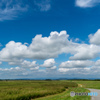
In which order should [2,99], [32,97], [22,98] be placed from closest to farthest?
1. [2,99]
2. [22,98]
3. [32,97]

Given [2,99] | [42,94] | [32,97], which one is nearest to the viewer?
[2,99]

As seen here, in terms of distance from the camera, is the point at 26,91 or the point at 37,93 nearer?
the point at 37,93

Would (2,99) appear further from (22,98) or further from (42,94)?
(42,94)

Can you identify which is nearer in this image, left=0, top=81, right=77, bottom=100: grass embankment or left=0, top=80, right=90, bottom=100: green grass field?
left=0, top=80, right=90, bottom=100: green grass field

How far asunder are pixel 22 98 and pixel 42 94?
7.58 metres

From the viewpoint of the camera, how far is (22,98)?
1057 inches

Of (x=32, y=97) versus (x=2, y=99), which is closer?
(x=2, y=99)

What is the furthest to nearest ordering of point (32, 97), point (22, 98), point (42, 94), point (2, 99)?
1. point (42, 94)
2. point (32, 97)
3. point (22, 98)
4. point (2, 99)

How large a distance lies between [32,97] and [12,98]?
218 inches

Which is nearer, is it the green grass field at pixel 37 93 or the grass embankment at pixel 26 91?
the green grass field at pixel 37 93

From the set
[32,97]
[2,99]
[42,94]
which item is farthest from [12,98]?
[42,94]

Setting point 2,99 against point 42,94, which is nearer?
point 2,99

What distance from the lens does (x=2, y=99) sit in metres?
24.4

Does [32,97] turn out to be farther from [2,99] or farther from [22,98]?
[2,99]
